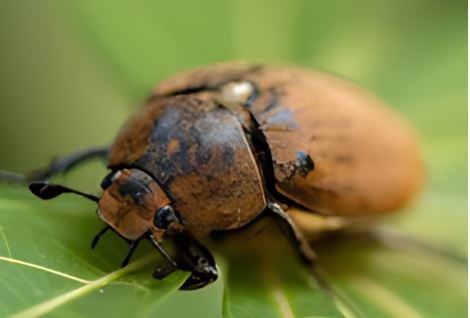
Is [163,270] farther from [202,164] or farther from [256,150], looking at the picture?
[256,150]

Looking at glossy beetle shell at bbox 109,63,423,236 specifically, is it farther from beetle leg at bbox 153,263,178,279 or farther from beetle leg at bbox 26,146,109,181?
beetle leg at bbox 26,146,109,181

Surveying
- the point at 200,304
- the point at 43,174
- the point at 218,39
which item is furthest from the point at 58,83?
the point at 200,304

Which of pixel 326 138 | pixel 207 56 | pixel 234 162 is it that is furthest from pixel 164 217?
pixel 207 56

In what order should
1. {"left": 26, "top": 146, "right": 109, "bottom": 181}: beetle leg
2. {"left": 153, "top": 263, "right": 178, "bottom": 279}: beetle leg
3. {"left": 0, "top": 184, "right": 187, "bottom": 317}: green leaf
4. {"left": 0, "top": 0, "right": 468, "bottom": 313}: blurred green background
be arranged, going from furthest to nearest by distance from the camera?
{"left": 0, "top": 0, "right": 468, "bottom": 313}: blurred green background < {"left": 26, "top": 146, "right": 109, "bottom": 181}: beetle leg < {"left": 153, "top": 263, "right": 178, "bottom": 279}: beetle leg < {"left": 0, "top": 184, "right": 187, "bottom": 317}: green leaf

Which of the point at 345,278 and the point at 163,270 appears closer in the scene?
the point at 163,270

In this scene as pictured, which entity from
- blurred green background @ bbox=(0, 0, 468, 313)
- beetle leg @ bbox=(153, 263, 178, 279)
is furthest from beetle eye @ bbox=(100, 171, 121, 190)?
blurred green background @ bbox=(0, 0, 468, 313)

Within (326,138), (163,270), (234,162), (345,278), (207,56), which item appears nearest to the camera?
(163,270)
